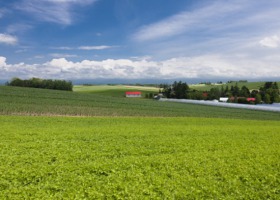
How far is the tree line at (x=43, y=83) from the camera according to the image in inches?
3410

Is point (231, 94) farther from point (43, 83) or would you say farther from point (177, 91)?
point (43, 83)

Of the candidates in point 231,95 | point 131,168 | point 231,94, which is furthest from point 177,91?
point 131,168

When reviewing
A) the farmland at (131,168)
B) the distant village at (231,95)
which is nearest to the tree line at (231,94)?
the distant village at (231,95)

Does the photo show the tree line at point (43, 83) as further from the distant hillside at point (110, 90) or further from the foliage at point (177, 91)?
the foliage at point (177, 91)

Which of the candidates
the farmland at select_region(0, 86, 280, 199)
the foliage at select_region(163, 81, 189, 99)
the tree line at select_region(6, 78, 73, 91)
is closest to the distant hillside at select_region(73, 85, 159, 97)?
the foliage at select_region(163, 81, 189, 99)

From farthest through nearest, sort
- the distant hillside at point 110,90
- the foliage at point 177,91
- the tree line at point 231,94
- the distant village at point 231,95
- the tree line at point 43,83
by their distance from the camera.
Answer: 1. the distant hillside at point 110,90
2. the foliage at point 177,91
3. the tree line at point 43,83
4. the tree line at point 231,94
5. the distant village at point 231,95

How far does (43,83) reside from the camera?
283 feet

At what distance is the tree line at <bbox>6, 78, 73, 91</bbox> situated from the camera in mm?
86625

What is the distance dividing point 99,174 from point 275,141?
1369 centimetres

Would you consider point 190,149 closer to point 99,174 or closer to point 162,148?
point 162,148

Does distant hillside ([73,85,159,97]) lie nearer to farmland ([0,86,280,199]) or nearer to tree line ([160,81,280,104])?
tree line ([160,81,280,104])

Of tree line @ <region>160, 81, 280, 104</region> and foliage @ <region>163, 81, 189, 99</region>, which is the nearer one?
tree line @ <region>160, 81, 280, 104</region>

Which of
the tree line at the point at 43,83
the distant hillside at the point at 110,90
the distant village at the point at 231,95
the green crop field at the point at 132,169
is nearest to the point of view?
the green crop field at the point at 132,169

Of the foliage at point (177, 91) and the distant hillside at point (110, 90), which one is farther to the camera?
the distant hillside at point (110, 90)
